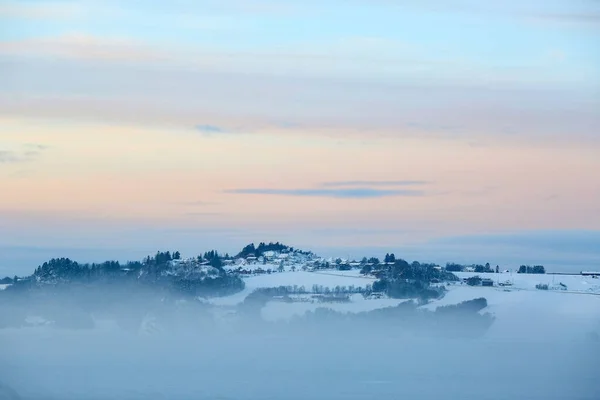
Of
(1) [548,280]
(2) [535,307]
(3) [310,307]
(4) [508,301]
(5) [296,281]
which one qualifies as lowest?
(3) [310,307]

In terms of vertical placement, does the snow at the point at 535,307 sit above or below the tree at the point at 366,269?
below

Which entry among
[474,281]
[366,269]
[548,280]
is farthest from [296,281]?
[548,280]

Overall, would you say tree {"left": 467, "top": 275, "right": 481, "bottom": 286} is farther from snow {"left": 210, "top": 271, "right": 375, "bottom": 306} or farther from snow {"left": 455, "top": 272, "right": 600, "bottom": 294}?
snow {"left": 210, "top": 271, "right": 375, "bottom": 306}

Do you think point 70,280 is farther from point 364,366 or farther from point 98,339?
point 364,366

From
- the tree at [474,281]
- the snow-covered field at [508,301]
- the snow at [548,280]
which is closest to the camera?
the snow-covered field at [508,301]

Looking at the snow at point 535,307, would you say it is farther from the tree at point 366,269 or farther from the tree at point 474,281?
the tree at point 366,269

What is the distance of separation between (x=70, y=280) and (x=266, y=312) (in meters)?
6.66

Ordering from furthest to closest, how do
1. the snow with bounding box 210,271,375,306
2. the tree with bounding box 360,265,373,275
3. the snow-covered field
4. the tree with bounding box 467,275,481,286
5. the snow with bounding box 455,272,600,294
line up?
the tree with bounding box 360,265,373,275 → the tree with bounding box 467,275,481,286 → the snow with bounding box 455,272,600,294 → the snow with bounding box 210,271,375,306 → the snow-covered field

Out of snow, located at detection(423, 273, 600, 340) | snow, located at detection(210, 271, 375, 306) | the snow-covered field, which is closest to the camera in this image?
snow, located at detection(423, 273, 600, 340)

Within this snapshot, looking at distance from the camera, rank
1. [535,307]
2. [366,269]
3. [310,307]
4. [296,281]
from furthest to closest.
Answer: [366,269] < [296,281] < [535,307] < [310,307]

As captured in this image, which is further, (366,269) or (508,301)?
(366,269)

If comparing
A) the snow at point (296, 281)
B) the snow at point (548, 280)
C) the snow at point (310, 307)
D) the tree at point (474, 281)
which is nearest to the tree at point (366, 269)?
the snow at point (296, 281)

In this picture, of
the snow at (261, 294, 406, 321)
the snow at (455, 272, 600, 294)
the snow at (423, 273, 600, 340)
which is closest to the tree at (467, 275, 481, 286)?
the snow at (423, 273, 600, 340)

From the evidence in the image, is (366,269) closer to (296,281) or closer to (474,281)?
(296,281)
